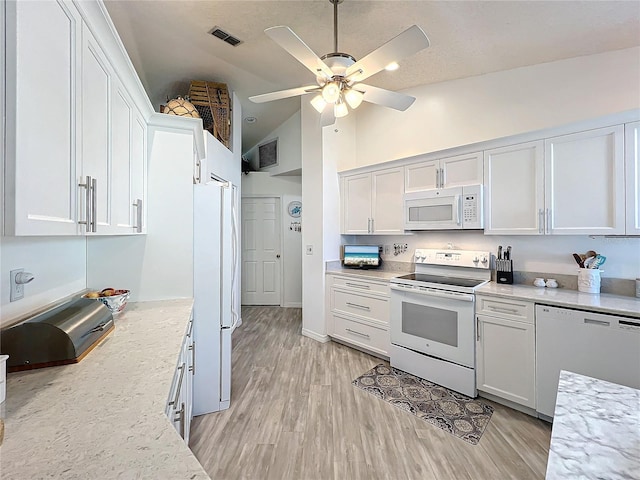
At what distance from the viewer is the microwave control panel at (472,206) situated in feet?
8.89

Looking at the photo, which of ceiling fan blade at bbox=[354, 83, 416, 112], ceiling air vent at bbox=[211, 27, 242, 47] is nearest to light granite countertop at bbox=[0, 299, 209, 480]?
ceiling fan blade at bbox=[354, 83, 416, 112]

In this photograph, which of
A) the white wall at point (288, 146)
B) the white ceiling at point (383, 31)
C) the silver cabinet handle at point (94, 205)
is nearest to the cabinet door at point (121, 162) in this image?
the silver cabinet handle at point (94, 205)

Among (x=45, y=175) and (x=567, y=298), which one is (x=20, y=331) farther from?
(x=567, y=298)

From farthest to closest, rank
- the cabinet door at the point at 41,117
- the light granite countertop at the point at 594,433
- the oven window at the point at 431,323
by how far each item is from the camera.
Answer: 1. the oven window at the point at 431,323
2. the cabinet door at the point at 41,117
3. the light granite countertop at the point at 594,433

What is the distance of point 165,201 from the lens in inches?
83.2

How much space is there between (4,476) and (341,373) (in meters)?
2.57

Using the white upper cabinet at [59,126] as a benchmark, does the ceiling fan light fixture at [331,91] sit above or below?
above

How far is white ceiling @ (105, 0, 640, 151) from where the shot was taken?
6.66 feet

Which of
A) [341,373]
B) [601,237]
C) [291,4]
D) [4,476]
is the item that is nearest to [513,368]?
[601,237]

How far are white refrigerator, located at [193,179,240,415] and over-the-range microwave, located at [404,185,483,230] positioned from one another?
1.97 meters

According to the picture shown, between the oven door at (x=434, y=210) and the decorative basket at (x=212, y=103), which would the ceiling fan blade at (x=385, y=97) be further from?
the decorative basket at (x=212, y=103)

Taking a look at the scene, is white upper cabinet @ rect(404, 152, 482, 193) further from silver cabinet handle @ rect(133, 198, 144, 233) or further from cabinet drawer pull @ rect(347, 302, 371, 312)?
silver cabinet handle @ rect(133, 198, 144, 233)

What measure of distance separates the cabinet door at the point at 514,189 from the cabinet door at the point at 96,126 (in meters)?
2.82

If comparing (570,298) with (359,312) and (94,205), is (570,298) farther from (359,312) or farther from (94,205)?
(94,205)
